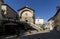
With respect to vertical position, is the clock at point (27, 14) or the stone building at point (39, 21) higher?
the clock at point (27, 14)

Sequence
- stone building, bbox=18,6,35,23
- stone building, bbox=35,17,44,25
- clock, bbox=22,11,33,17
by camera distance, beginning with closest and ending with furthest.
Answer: stone building, bbox=18,6,35,23 → clock, bbox=22,11,33,17 → stone building, bbox=35,17,44,25

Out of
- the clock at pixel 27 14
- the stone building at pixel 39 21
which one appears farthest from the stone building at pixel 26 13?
the stone building at pixel 39 21

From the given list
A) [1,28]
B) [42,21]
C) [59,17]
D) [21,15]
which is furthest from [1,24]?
[42,21]

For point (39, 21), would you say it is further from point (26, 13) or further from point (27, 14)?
point (26, 13)

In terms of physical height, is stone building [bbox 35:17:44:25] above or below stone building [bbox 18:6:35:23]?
below

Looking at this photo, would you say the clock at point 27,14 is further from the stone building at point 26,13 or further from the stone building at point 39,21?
the stone building at point 39,21

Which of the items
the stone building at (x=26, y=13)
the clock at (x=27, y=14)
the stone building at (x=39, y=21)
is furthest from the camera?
the stone building at (x=39, y=21)

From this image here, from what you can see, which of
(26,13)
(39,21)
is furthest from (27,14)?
(39,21)

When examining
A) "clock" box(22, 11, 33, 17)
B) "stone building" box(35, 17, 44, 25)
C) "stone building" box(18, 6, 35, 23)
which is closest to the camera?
"stone building" box(18, 6, 35, 23)

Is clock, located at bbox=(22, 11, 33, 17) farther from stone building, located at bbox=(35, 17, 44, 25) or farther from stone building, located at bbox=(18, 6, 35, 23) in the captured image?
stone building, located at bbox=(35, 17, 44, 25)

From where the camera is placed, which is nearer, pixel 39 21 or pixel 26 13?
pixel 26 13

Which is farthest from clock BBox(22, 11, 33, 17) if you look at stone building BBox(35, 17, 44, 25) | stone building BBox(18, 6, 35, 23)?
stone building BBox(35, 17, 44, 25)

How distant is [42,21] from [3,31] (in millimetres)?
56910

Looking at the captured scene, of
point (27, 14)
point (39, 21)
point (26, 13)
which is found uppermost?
point (26, 13)
